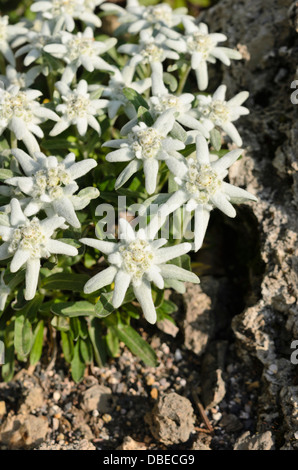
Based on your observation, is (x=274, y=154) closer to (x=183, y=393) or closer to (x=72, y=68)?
(x=72, y=68)

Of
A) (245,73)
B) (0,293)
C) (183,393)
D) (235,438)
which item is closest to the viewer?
(0,293)

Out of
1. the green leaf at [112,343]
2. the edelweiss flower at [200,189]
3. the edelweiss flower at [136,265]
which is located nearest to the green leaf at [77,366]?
the green leaf at [112,343]

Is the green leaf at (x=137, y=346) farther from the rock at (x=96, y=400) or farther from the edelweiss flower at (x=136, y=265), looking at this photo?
the edelweiss flower at (x=136, y=265)

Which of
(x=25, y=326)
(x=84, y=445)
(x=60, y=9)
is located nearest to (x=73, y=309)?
(x=25, y=326)

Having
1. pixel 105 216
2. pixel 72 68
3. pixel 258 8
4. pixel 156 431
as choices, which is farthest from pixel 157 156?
pixel 258 8

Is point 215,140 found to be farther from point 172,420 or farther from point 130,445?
point 130,445

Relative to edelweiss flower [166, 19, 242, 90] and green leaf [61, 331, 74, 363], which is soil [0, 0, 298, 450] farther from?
edelweiss flower [166, 19, 242, 90]
